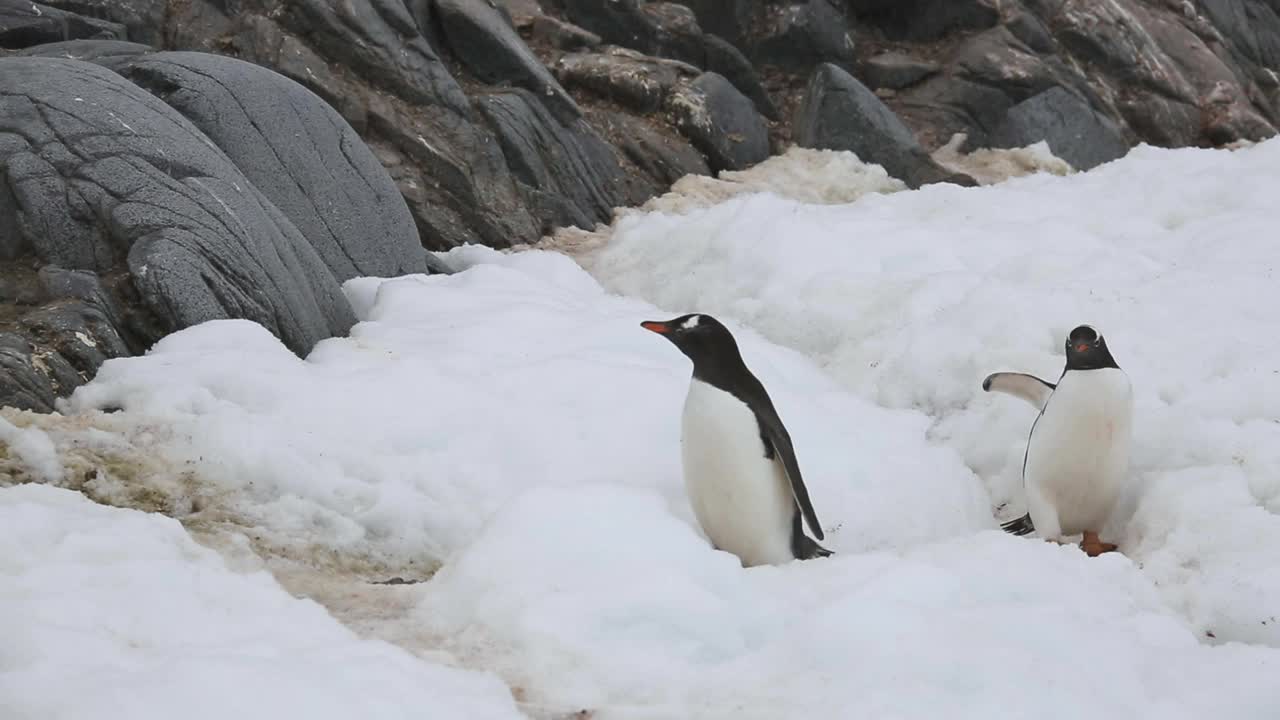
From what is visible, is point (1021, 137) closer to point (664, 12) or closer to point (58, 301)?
point (664, 12)

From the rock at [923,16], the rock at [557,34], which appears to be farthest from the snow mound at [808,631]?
the rock at [923,16]

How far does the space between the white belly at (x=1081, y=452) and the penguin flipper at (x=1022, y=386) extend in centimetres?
45

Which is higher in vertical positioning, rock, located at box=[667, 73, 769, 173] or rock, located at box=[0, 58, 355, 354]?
rock, located at box=[0, 58, 355, 354]

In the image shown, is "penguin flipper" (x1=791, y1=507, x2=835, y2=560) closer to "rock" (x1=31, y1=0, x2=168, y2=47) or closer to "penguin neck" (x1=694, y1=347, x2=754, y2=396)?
"penguin neck" (x1=694, y1=347, x2=754, y2=396)

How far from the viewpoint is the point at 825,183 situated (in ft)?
43.4

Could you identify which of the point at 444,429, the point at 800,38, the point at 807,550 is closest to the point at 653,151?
the point at 800,38

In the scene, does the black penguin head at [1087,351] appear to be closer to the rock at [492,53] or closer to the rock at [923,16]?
the rock at [492,53]

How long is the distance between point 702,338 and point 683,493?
79 centimetres

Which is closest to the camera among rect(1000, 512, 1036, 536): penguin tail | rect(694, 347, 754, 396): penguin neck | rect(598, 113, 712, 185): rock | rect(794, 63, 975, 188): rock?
rect(694, 347, 754, 396): penguin neck

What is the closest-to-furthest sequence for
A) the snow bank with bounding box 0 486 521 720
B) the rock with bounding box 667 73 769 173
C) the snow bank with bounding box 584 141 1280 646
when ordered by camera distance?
1. the snow bank with bounding box 0 486 521 720
2. the snow bank with bounding box 584 141 1280 646
3. the rock with bounding box 667 73 769 173

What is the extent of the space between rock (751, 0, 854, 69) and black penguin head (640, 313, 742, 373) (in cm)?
1207

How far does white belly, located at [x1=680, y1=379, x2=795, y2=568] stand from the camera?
4.79m

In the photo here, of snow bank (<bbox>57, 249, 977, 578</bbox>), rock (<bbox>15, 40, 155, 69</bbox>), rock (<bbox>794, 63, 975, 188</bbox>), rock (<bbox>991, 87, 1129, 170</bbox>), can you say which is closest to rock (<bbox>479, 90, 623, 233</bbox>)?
rock (<bbox>794, 63, 975, 188</bbox>)

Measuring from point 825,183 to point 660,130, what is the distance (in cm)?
193
